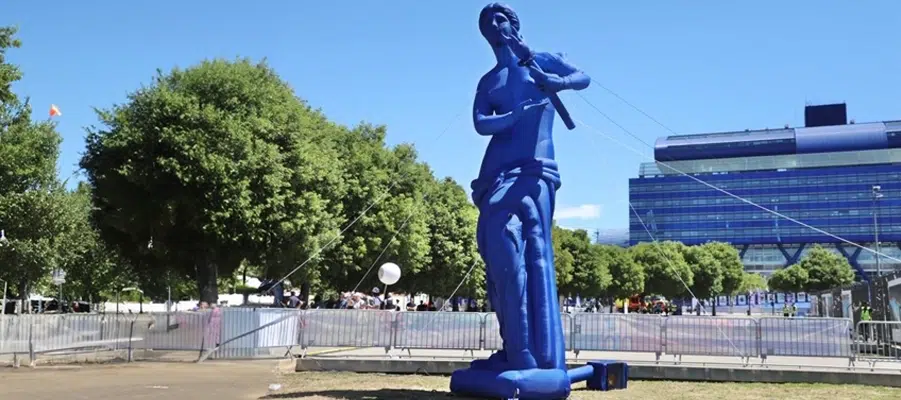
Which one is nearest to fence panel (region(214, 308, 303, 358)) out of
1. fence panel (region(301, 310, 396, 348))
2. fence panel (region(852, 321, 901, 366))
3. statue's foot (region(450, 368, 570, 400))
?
fence panel (region(301, 310, 396, 348))

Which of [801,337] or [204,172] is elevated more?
[204,172]

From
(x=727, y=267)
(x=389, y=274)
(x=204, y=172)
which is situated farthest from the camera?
(x=727, y=267)

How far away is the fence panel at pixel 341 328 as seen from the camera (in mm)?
20734

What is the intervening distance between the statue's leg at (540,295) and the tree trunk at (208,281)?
20.4 meters

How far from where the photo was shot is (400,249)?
137ft

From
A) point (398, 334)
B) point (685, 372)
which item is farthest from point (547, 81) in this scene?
point (398, 334)

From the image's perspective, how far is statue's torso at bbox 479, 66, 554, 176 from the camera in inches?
437

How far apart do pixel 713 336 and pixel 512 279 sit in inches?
405

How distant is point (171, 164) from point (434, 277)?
28.1 m

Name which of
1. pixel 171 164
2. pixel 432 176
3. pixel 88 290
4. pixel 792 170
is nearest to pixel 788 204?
pixel 792 170

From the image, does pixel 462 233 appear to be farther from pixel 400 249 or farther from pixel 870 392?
pixel 870 392

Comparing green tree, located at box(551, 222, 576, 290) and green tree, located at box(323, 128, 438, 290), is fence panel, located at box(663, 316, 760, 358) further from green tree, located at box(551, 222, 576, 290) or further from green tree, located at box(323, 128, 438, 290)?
green tree, located at box(551, 222, 576, 290)

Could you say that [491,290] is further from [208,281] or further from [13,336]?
[208,281]

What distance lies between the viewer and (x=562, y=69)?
459 inches
